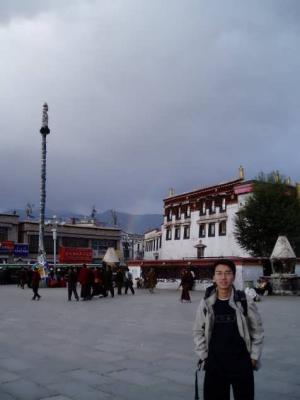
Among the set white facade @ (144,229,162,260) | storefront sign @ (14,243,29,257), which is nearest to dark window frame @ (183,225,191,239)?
white facade @ (144,229,162,260)

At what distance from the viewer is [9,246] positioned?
193 ft

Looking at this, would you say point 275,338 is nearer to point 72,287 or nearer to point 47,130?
point 72,287

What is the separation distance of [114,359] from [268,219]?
33.3m

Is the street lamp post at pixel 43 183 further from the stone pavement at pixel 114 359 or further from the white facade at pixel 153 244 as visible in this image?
the white facade at pixel 153 244

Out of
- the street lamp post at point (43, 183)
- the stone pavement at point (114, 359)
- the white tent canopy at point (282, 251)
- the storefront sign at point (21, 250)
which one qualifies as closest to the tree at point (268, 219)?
the white tent canopy at point (282, 251)

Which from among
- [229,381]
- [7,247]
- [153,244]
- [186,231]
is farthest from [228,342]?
[153,244]

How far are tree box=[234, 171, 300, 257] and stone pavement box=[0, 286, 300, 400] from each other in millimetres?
26268

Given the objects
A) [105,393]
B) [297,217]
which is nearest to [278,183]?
[297,217]

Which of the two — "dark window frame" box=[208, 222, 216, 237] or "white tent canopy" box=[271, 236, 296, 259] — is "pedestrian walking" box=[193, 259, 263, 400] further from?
"dark window frame" box=[208, 222, 216, 237]

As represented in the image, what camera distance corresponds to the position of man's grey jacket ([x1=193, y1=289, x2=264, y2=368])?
3828 millimetres

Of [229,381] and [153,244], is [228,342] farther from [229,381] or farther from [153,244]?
[153,244]

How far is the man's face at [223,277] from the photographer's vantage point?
3.94 m

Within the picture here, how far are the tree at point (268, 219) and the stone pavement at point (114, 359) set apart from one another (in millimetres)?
26268

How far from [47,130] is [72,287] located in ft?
70.6
